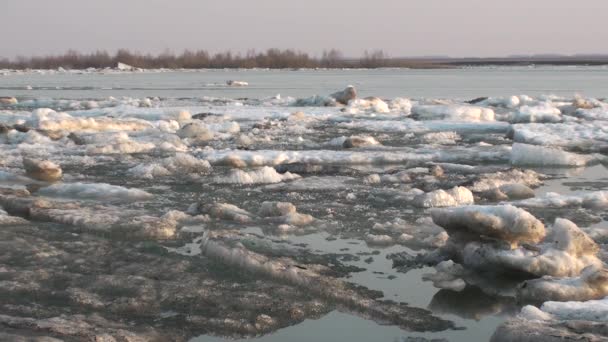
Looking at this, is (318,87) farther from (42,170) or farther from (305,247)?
(305,247)

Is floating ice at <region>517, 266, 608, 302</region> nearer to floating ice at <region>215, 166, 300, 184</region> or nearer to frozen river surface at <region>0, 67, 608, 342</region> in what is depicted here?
frozen river surface at <region>0, 67, 608, 342</region>

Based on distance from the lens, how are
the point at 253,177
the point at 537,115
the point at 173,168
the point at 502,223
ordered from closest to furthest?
1. the point at 502,223
2. the point at 253,177
3. the point at 173,168
4. the point at 537,115

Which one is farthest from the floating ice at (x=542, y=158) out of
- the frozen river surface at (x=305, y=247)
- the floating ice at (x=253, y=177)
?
the floating ice at (x=253, y=177)

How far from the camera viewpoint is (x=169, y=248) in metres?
4.84

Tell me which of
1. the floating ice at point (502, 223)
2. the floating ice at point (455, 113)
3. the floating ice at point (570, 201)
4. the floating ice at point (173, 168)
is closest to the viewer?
the floating ice at point (502, 223)

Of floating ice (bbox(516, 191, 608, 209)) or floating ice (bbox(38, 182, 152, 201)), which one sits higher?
floating ice (bbox(38, 182, 152, 201))

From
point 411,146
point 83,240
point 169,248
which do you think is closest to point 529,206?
point 169,248

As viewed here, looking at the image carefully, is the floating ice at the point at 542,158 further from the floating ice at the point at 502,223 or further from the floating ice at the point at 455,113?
the floating ice at the point at 455,113

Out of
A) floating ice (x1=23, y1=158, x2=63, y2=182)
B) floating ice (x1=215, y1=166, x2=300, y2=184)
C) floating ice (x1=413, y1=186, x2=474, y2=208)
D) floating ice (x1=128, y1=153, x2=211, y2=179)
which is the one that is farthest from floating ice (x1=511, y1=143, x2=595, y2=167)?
floating ice (x1=23, y1=158, x2=63, y2=182)

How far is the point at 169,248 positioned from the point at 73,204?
5.52 ft

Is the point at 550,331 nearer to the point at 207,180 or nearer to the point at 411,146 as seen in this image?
the point at 207,180

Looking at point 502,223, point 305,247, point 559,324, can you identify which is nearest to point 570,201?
point 502,223

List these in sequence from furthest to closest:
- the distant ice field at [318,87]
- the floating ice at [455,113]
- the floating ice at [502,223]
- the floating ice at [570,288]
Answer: the distant ice field at [318,87]
the floating ice at [455,113]
the floating ice at [502,223]
the floating ice at [570,288]

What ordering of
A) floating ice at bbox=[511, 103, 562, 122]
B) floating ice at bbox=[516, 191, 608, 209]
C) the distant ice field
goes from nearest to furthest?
floating ice at bbox=[516, 191, 608, 209]
floating ice at bbox=[511, 103, 562, 122]
the distant ice field
